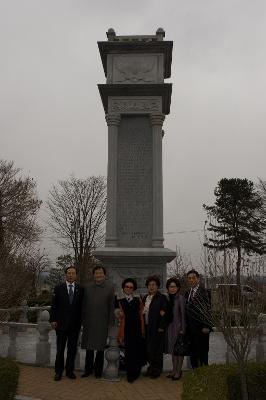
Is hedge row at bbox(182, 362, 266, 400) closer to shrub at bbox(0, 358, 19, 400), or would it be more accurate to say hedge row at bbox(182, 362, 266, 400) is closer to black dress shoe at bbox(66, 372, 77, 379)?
shrub at bbox(0, 358, 19, 400)

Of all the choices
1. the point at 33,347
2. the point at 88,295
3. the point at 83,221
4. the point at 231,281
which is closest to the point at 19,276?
the point at 33,347

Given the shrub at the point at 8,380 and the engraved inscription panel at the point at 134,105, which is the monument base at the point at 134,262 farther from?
the shrub at the point at 8,380

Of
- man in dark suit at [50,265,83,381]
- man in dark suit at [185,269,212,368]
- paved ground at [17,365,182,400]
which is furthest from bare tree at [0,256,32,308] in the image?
man in dark suit at [185,269,212,368]

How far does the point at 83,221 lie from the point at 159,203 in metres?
25.9

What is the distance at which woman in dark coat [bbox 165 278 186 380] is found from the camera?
799cm

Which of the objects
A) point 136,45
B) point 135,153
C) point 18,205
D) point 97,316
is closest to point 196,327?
point 97,316

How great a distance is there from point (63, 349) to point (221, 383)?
3633mm

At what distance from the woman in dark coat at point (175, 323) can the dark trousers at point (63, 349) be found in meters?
1.68

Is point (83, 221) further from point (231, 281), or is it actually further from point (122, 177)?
point (231, 281)

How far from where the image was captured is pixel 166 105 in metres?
12.9

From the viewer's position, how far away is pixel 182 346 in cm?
787

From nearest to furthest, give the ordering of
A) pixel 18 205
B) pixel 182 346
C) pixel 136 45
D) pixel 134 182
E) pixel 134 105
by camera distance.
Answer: pixel 182 346 < pixel 134 182 < pixel 134 105 < pixel 136 45 < pixel 18 205

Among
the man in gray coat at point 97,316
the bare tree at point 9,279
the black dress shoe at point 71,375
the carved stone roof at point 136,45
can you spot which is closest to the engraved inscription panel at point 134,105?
the carved stone roof at point 136,45

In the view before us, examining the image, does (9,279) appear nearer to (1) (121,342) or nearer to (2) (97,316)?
(2) (97,316)
